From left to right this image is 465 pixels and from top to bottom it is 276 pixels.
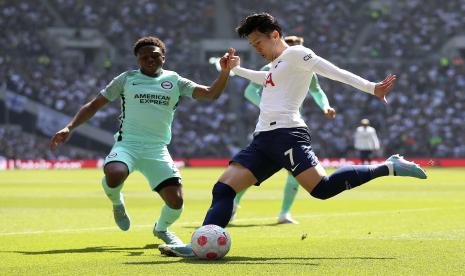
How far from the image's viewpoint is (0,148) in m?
45.3

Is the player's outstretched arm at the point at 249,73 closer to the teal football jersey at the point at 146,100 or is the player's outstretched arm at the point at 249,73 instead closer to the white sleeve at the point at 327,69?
the teal football jersey at the point at 146,100

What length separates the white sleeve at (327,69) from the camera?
8.74m

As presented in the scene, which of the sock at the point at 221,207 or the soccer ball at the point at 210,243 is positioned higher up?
the sock at the point at 221,207

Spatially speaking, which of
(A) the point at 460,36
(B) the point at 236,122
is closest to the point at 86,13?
(B) the point at 236,122

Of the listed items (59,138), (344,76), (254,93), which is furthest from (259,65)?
(344,76)

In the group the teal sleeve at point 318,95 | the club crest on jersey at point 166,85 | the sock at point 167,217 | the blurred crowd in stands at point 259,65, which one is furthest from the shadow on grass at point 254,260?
the blurred crowd in stands at point 259,65

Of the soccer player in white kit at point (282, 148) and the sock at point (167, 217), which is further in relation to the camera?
the sock at point (167, 217)

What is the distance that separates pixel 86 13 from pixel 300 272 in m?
47.9

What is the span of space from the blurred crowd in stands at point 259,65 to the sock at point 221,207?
3719cm

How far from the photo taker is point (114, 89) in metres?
10.6

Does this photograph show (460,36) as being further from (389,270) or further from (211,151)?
(389,270)

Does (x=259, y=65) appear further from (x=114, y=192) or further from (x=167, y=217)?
(x=167, y=217)

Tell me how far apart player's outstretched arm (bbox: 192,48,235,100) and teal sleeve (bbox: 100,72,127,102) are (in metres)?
0.77

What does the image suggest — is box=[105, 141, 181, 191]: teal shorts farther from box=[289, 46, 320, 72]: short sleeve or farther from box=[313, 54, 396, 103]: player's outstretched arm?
box=[313, 54, 396, 103]: player's outstretched arm
